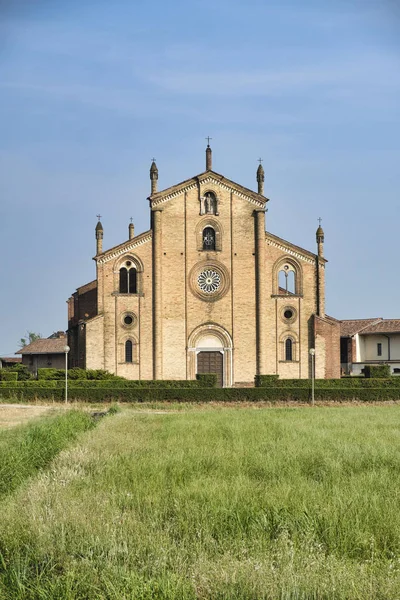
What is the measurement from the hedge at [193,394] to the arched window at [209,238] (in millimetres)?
13377

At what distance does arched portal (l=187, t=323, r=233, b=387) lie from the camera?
46.5 m

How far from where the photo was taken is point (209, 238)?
4756cm

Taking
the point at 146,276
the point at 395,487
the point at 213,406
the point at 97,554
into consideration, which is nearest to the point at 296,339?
the point at 146,276

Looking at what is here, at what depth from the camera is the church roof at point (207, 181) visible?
4669cm

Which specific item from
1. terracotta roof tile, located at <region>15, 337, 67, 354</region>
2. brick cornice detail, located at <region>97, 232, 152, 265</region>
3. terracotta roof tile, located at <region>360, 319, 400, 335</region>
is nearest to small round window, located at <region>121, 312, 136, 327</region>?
brick cornice detail, located at <region>97, 232, 152, 265</region>

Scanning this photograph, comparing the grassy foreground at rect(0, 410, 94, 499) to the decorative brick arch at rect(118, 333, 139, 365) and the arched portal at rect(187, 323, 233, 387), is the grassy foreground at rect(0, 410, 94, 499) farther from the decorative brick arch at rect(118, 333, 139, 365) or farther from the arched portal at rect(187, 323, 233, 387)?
the arched portal at rect(187, 323, 233, 387)

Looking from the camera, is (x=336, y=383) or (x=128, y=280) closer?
(x=336, y=383)

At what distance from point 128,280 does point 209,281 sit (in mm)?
5239

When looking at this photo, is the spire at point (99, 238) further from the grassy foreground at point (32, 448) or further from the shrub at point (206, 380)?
the grassy foreground at point (32, 448)

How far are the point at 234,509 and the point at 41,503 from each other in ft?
8.24

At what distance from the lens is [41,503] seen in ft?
31.0

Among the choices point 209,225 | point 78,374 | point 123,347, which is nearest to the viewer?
point 78,374

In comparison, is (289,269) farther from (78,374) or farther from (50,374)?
(50,374)

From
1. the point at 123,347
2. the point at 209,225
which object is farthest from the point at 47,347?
the point at 209,225
